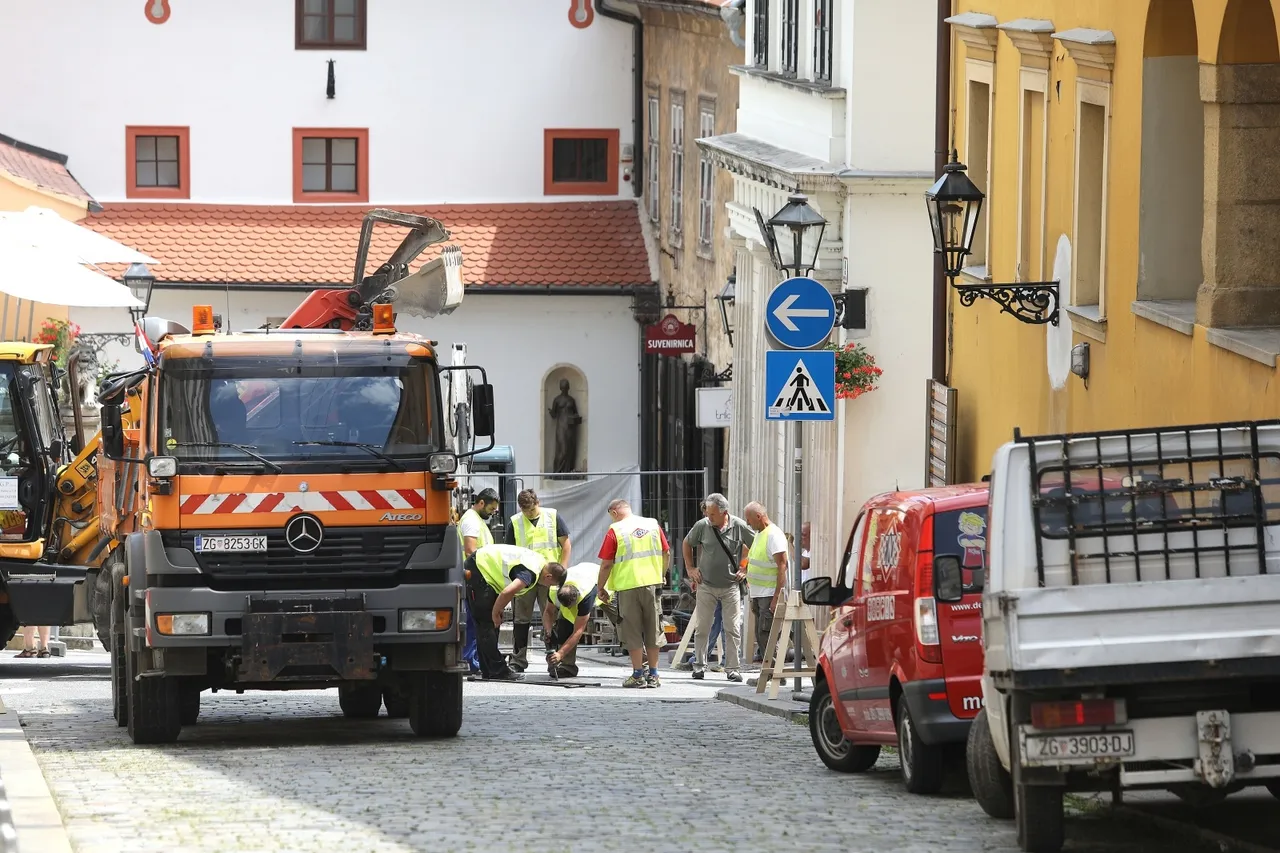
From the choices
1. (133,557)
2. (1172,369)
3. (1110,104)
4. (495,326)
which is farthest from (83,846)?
(495,326)

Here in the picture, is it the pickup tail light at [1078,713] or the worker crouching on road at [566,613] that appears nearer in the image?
the pickup tail light at [1078,713]

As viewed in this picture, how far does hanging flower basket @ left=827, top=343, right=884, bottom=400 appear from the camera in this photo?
909 inches

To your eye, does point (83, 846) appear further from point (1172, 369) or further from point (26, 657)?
point (26, 657)

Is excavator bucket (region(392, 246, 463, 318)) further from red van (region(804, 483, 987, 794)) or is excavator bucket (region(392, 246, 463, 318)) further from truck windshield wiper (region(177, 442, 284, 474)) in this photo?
red van (region(804, 483, 987, 794))

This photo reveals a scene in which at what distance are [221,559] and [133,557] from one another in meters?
0.65

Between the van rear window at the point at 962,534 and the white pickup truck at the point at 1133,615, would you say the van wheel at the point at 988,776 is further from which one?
the van rear window at the point at 962,534

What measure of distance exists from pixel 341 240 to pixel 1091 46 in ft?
92.6

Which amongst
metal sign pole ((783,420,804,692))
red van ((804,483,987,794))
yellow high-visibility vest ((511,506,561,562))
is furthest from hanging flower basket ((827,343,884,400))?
red van ((804,483,987,794))

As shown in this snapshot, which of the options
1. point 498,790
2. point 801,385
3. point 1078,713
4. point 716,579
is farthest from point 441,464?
point 716,579

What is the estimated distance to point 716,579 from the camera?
2136 cm

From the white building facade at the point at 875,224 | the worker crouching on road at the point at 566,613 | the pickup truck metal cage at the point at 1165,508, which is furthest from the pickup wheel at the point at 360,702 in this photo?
the white building facade at the point at 875,224

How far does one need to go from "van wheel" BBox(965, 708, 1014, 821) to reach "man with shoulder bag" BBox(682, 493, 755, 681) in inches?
431

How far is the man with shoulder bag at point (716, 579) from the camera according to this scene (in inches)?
838

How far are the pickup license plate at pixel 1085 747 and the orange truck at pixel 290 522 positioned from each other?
592 centimetres
